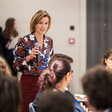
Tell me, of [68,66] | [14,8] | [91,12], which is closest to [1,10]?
[14,8]

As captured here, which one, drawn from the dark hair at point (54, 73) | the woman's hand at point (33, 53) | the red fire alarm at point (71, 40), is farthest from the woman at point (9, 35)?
the dark hair at point (54, 73)

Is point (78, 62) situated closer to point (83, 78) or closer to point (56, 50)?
point (56, 50)

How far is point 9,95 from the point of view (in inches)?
49.4

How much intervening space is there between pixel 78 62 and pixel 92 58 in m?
0.33

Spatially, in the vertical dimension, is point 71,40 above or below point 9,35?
below

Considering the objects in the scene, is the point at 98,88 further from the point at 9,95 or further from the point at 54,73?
the point at 54,73

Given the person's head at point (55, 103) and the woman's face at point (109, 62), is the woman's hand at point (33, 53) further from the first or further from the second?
the person's head at point (55, 103)

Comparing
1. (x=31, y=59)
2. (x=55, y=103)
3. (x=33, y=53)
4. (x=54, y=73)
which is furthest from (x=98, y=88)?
(x=31, y=59)

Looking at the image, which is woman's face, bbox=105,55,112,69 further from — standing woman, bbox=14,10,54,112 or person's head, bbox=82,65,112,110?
person's head, bbox=82,65,112,110

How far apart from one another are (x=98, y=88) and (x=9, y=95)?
1.45 feet

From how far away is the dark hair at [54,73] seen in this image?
6.70 feet

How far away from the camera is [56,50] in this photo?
17.6 feet

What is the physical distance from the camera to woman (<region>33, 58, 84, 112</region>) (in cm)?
204

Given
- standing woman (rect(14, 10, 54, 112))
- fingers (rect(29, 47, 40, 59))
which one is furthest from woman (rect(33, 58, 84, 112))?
standing woman (rect(14, 10, 54, 112))
